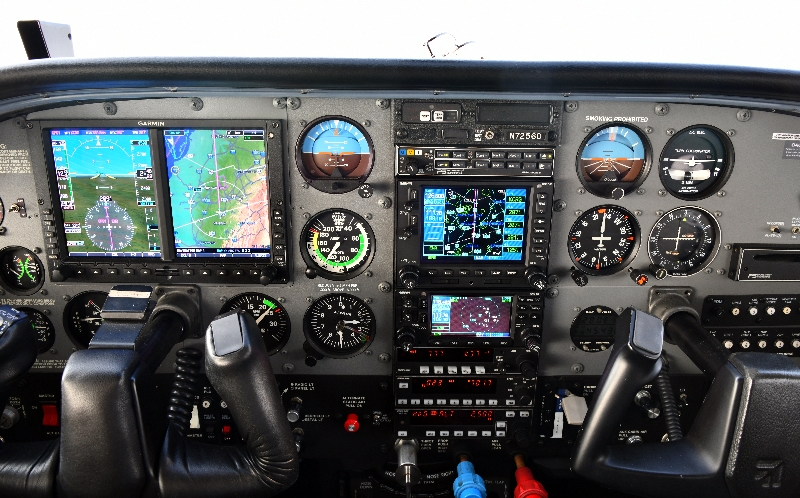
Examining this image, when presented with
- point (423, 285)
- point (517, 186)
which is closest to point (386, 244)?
point (423, 285)

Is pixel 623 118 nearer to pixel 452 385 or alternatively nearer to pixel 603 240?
pixel 603 240

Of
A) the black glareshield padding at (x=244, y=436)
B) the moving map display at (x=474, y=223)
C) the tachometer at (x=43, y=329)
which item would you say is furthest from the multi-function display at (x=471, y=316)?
the tachometer at (x=43, y=329)

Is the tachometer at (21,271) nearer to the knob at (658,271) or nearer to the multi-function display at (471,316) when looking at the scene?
Result: the multi-function display at (471,316)

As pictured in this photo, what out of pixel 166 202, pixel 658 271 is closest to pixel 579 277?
pixel 658 271

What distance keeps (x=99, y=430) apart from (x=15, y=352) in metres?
0.44

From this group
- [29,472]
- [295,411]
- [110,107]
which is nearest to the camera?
[29,472]

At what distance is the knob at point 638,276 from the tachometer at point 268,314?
1.45 m

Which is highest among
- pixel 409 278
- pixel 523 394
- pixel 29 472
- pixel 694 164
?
pixel 694 164

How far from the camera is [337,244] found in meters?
2.22

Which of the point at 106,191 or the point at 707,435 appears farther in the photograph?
the point at 106,191

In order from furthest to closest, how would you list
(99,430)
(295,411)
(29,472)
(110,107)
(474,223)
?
1. (295,411)
2. (474,223)
3. (110,107)
4. (29,472)
5. (99,430)

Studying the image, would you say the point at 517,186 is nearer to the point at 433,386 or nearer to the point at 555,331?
the point at 555,331

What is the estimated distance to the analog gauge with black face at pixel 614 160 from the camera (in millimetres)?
2146

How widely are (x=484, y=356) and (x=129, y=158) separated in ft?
5.35
